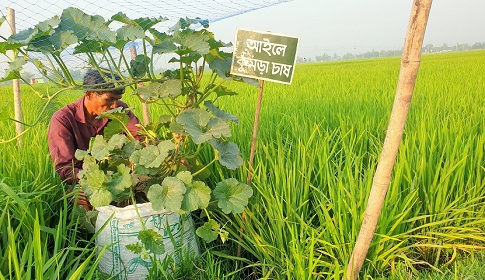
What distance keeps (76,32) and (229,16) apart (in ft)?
4.57

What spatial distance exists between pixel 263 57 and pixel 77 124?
1.19 metres

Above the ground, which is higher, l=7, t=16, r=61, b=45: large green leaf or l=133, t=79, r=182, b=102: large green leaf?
l=7, t=16, r=61, b=45: large green leaf

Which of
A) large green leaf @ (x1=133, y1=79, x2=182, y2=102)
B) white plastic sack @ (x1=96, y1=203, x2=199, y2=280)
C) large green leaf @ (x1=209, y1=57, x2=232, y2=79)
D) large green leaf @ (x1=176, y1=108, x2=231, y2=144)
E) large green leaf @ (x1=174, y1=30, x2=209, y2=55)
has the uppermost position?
large green leaf @ (x1=174, y1=30, x2=209, y2=55)

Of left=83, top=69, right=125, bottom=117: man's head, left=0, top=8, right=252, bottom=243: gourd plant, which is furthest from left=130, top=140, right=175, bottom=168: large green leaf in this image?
left=83, top=69, right=125, bottom=117: man's head

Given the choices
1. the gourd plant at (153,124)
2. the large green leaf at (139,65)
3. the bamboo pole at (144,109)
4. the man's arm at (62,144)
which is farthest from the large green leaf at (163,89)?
the bamboo pole at (144,109)

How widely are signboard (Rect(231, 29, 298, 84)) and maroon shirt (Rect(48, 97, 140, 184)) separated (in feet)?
2.71

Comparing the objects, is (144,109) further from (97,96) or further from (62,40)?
(62,40)

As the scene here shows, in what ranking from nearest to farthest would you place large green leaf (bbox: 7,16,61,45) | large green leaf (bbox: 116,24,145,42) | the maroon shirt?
large green leaf (bbox: 7,16,61,45) → large green leaf (bbox: 116,24,145,42) → the maroon shirt

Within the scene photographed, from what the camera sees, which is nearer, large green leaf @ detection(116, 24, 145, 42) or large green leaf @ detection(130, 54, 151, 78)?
large green leaf @ detection(116, 24, 145, 42)

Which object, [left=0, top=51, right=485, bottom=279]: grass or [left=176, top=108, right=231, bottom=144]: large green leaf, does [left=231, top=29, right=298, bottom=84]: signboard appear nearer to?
[left=176, top=108, right=231, bottom=144]: large green leaf

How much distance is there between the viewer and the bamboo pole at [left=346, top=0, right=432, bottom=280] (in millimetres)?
1187

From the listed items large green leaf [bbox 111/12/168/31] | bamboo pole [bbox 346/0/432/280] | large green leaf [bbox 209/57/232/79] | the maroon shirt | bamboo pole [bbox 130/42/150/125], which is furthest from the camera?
bamboo pole [bbox 130/42/150/125]

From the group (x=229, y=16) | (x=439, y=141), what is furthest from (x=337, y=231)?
(x=229, y=16)

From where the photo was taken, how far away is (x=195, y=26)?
1.80 m
